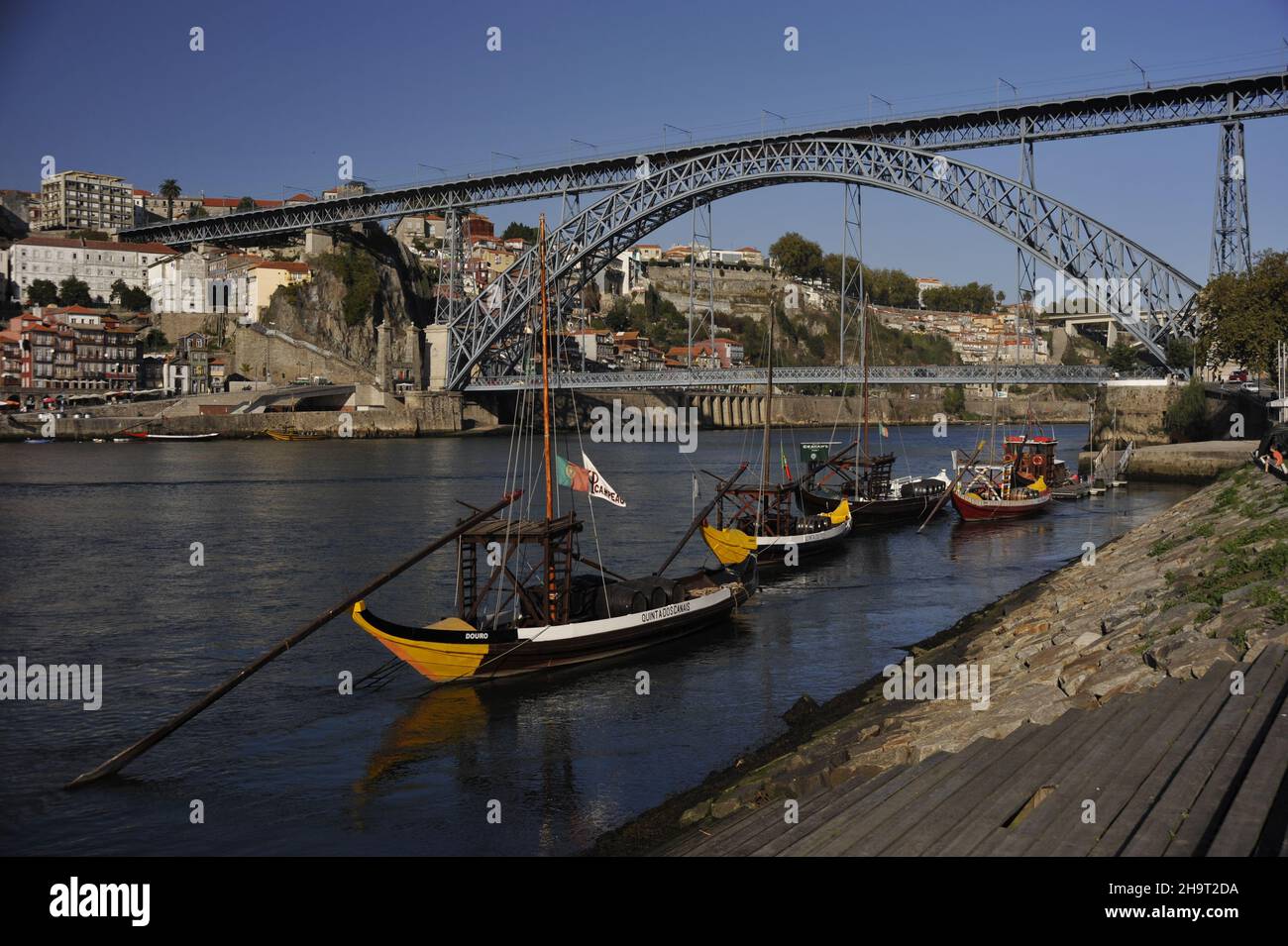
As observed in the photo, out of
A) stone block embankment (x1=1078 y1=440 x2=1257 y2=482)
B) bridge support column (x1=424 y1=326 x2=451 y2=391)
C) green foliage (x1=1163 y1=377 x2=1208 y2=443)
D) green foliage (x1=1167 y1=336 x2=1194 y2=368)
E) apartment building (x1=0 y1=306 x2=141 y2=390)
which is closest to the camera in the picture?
stone block embankment (x1=1078 y1=440 x2=1257 y2=482)

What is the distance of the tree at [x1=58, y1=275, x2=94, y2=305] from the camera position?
9756 cm

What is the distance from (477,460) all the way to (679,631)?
40.8 m

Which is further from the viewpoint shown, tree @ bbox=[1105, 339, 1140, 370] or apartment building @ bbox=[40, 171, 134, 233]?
apartment building @ bbox=[40, 171, 134, 233]

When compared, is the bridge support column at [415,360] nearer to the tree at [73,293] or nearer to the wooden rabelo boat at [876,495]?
the tree at [73,293]

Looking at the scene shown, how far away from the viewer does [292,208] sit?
290ft

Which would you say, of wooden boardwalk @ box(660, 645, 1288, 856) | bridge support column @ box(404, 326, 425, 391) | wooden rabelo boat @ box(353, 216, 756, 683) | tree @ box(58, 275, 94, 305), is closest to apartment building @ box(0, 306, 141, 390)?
tree @ box(58, 275, 94, 305)

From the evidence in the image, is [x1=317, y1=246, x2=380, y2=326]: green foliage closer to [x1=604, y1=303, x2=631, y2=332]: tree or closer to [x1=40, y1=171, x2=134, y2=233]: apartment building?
[x1=604, y1=303, x2=631, y2=332]: tree

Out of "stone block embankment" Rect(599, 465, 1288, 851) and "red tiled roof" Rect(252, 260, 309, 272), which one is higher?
"red tiled roof" Rect(252, 260, 309, 272)

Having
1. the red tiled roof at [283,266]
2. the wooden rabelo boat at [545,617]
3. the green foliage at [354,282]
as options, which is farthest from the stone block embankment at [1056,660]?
the red tiled roof at [283,266]

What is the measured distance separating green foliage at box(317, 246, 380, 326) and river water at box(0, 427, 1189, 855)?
53707 millimetres

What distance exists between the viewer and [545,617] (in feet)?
55.1

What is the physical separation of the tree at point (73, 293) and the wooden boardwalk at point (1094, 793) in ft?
336

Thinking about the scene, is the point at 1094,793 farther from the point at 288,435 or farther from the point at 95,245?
the point at 95,245
